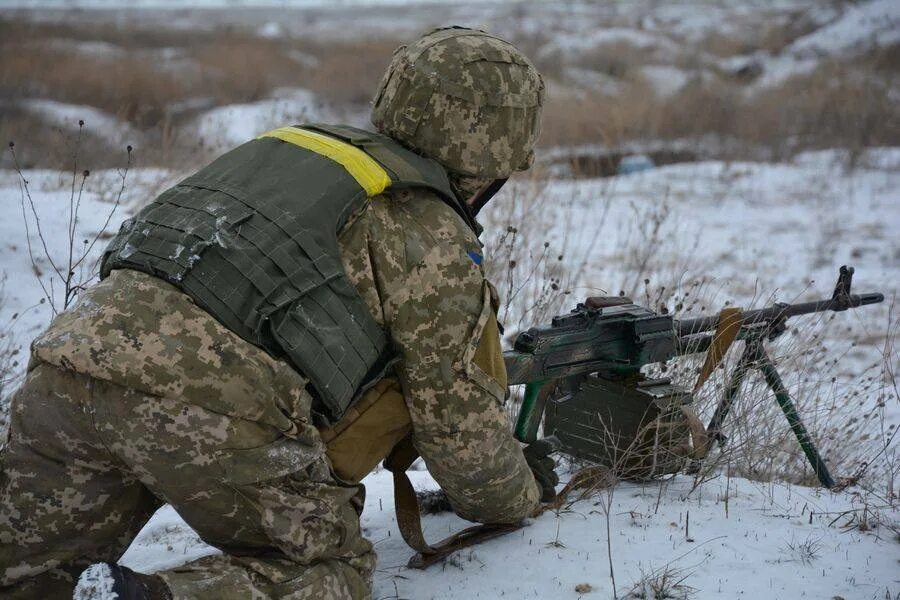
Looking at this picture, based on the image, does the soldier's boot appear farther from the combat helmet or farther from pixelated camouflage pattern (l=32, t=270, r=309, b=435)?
the combat helmet

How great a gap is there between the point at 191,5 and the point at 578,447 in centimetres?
5578

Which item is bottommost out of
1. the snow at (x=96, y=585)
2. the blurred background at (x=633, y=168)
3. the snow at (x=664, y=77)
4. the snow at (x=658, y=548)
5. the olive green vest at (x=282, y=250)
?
the snow at (x=96, y=585)

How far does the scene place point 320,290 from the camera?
2230 millimetres

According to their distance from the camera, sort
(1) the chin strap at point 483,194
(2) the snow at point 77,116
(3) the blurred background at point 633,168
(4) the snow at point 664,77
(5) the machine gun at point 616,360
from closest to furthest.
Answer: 1. (1) the chin strap at point 483,194
2. (5) the machine gun at point 616,360
3. (3) the blurred background at point 633,168
4. (2) the snow at point 77,116
5. (4) the snow at point 664,77

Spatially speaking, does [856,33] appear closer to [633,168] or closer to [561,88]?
[561,88]

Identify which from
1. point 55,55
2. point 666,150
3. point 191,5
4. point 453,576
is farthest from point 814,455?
point 191,5

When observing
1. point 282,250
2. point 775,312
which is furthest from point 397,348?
point 775,312

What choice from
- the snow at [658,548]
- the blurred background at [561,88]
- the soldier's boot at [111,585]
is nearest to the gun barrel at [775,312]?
the snow at [658,548]

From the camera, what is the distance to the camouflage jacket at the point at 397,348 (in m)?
2.06

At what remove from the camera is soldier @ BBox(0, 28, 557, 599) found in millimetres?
2086

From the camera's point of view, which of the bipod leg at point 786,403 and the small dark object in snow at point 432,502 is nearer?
the small dark object in snow at point 432,502

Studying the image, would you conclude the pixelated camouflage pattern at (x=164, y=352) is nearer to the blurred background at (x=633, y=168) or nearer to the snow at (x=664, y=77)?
the blurred background at (x=633, y=168)

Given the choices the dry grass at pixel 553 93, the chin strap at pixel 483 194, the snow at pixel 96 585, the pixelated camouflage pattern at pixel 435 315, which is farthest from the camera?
the dry grass at pixel 553 93

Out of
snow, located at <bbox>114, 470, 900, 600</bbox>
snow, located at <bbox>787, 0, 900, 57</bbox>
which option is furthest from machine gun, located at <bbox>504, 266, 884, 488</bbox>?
snow, located at <bbox>787, 0, 900, 57</bbox>
